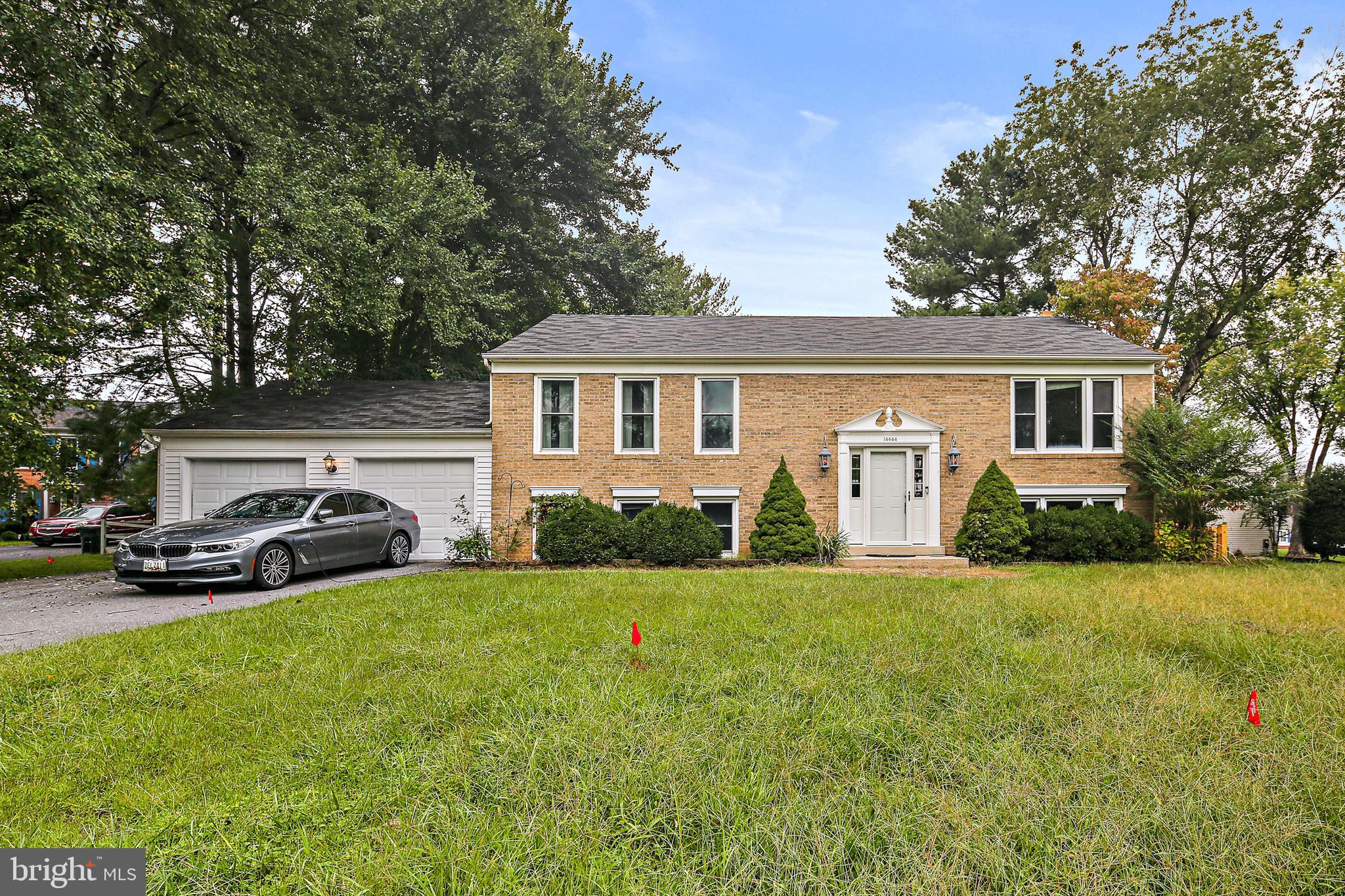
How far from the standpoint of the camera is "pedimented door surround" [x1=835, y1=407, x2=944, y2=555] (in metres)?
13.2

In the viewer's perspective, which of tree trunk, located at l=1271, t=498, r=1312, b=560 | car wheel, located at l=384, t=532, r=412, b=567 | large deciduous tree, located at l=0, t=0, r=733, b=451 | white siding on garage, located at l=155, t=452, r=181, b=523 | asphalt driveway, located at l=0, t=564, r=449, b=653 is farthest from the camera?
tree trunk, located at l=1271, t=498, r=1312, b=560

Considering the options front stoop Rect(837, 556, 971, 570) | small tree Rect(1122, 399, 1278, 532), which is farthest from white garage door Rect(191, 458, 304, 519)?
small tree Rect(1122, 399, 1278, 532)

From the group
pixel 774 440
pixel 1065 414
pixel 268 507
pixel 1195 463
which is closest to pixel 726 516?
pixel 774 440

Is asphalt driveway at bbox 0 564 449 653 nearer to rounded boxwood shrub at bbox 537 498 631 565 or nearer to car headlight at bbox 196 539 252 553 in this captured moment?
car headlight at bbox 196 539 252 553

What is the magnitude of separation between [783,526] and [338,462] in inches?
394

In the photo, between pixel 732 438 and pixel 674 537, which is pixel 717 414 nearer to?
pixel 732 438

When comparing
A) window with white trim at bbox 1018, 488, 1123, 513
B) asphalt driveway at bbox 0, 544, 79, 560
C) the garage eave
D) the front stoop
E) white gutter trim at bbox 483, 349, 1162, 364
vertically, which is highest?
white gutter trim at bbox 483, 349, 1162, 364

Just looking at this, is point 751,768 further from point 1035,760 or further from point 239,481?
point 239,481

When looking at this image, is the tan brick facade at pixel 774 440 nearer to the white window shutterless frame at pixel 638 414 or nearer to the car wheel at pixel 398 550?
the white window shutterless frame at pixel 638 414

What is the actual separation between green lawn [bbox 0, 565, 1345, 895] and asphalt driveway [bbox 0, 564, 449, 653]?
1.26 meters

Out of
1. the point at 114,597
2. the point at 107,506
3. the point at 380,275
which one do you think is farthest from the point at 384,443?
the point at 107,506

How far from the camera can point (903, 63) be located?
12.3 m

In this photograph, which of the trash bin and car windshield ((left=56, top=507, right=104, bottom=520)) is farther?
car windshield ((left=56, top=507, right=104, bottom=520))

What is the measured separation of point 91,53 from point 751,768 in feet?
50.8
